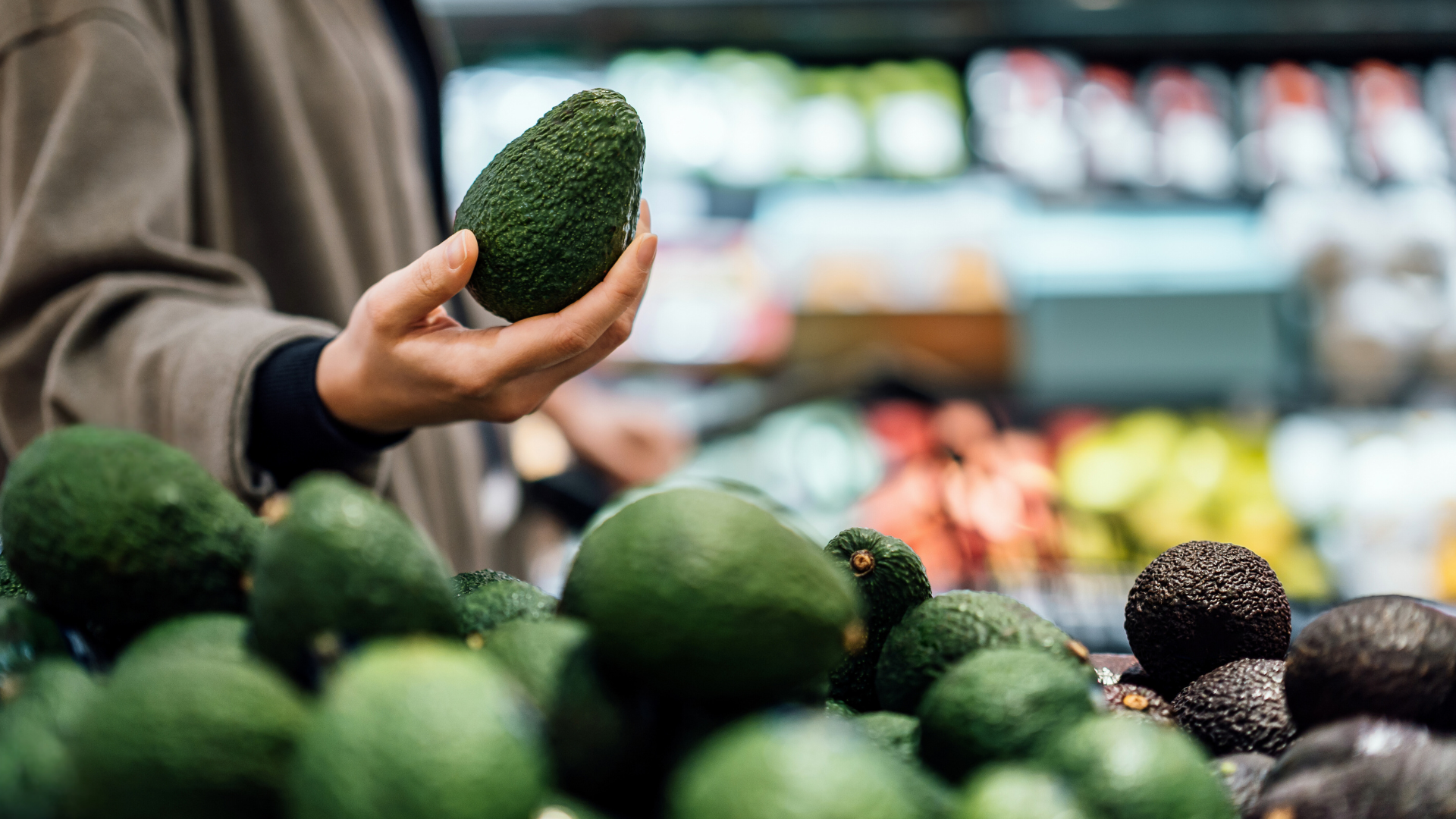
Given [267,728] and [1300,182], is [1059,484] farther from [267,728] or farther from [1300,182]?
[267,728]

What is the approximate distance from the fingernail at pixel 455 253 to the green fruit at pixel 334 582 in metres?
0.38

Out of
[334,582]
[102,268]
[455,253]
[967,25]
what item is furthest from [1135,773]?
[967,25]

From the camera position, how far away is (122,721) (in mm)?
470

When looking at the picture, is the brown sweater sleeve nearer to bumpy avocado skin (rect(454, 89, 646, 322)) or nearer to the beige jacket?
the beige jacket

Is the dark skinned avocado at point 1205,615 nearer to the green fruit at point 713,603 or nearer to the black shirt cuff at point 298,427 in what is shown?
the green fruit at point 713,603

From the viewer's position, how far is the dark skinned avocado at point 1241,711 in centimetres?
72

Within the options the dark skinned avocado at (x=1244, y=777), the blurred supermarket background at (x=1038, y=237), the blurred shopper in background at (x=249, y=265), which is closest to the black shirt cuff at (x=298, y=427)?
the blurred shopper in background at (x=249, y=265)

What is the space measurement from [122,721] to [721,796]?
27 centimetres

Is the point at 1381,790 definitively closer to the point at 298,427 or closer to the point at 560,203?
the point at 560,203

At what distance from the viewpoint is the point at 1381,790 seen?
0.57 meters

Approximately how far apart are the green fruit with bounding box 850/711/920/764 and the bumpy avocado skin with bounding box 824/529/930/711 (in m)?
0.11

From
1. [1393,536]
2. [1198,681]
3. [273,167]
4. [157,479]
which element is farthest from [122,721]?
[1393,536]

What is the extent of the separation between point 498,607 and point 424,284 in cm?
37

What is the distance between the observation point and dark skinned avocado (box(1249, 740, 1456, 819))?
0.56 meters
